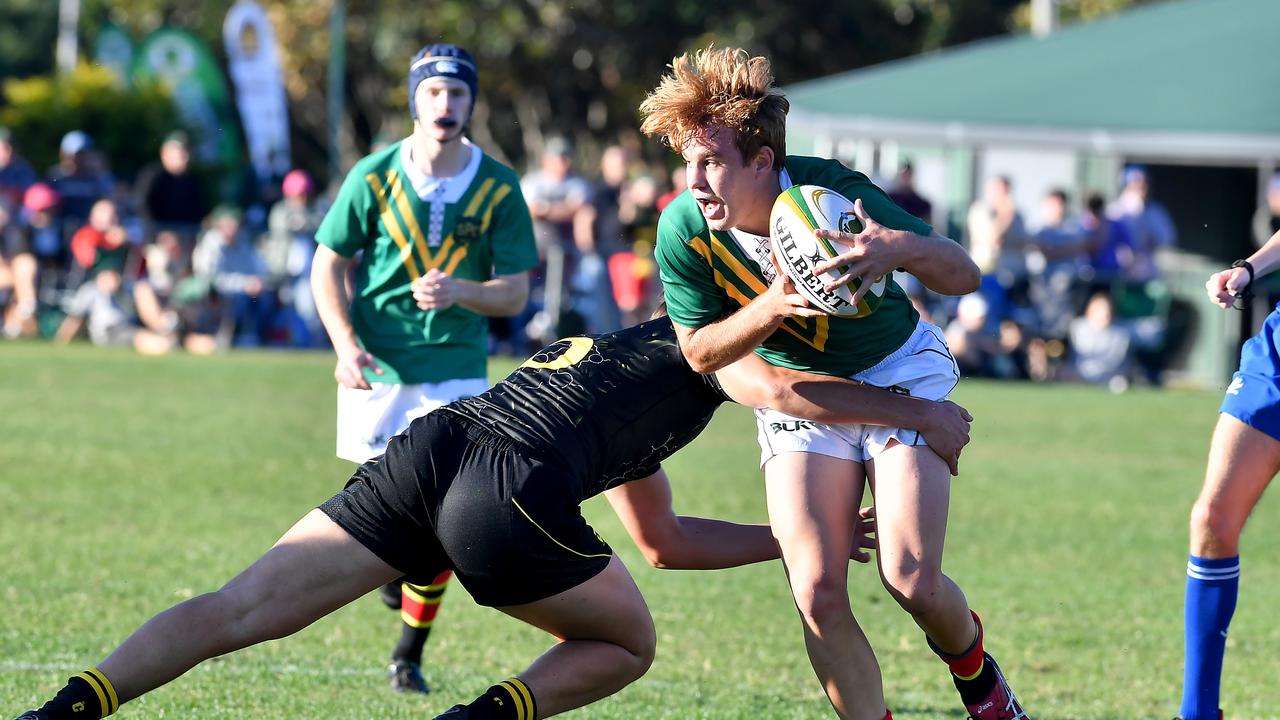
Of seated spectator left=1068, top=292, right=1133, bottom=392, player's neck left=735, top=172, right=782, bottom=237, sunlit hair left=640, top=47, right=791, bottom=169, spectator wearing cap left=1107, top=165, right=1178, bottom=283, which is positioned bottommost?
seated spectator left=1068, top=292, right=1133, bottom=392

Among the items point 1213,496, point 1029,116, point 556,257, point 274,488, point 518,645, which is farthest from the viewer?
point 1029,116

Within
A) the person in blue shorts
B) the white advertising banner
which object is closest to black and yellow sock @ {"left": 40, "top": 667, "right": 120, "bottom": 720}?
the person in blue shorts

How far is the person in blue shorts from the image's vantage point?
521 centimetres

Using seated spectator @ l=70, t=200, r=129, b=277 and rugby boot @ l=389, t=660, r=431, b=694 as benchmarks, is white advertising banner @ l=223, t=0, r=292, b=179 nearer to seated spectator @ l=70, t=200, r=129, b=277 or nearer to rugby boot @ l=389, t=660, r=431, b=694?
seated spectator @ l=70, t=200, r=129, b=277

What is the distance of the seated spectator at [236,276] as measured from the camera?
18969mm

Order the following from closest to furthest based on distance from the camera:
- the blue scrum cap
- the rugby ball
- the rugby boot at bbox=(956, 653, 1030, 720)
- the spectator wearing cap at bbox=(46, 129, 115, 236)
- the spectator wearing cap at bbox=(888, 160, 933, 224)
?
the rugby ball → the rugby boot at bbox=(956, 653, 1030, 720) → the blue scrum cap → the spectator wearing cap at bbox=(888, 160, 933, 224) → the spectator wearing cap at bbox=(46, 129, 115, 236)

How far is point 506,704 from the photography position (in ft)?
13.8

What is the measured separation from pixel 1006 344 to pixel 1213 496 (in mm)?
13991

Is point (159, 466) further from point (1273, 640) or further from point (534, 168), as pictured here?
point (534, 168)

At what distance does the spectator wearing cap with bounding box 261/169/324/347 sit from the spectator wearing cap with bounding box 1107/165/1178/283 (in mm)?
9378

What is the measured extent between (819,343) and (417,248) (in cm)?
219

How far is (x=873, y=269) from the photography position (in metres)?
4.04

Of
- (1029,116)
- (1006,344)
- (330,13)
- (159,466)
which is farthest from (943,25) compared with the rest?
(159,466)

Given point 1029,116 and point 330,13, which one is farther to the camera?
point 330,13
